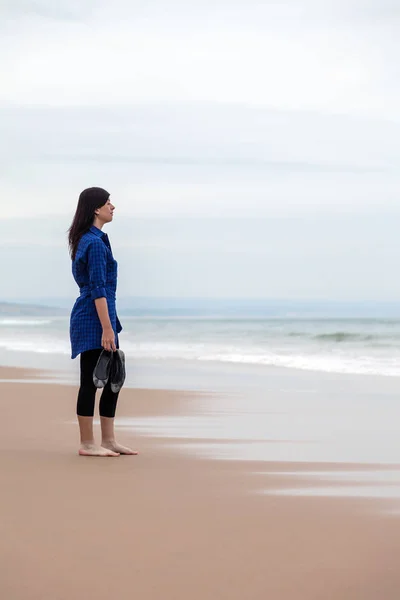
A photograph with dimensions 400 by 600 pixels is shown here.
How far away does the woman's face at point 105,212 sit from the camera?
5.87 meters

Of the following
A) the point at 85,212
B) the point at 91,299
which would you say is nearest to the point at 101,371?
the point at 91,299

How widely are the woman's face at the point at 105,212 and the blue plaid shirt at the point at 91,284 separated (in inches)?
3.1

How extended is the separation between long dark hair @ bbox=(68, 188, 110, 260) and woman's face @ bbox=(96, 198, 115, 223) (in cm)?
2

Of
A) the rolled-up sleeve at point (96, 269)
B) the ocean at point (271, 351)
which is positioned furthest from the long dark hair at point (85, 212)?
the ocean at point (271, 351)

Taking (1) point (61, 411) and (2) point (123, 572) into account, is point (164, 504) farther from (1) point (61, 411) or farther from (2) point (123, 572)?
(1) point (61, 411)

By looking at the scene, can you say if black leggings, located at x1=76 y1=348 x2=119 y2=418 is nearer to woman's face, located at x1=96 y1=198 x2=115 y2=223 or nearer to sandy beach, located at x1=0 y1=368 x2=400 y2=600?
sandy beach, located at x1=0 y1=368 x2=400 y2=600

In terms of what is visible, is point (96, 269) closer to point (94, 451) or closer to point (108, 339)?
point (108, 339)

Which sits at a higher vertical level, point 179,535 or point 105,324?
point 105,324

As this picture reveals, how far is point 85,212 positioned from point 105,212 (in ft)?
0.41

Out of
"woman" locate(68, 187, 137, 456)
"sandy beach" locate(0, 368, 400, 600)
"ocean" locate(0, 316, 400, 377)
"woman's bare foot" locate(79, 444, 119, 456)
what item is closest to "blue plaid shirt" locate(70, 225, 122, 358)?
"woman" locate(68, 187, 137, 456)

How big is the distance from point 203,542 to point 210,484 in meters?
1.22

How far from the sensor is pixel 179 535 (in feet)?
12.7

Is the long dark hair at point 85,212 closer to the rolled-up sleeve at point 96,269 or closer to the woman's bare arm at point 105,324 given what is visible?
the rolled-up sleeve at point 96,269

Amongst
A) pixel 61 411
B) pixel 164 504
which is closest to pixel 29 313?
pixel 61 411
